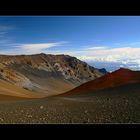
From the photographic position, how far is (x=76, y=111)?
860 centimetres

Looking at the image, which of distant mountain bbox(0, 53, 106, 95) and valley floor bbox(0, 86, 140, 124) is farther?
distant mountain bbox(0, 53, 106, 95)

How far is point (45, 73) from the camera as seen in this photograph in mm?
45125

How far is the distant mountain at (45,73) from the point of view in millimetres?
37875

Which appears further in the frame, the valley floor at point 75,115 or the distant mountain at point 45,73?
the distant mountain at point 45,73

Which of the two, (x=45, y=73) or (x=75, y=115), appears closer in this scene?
(x=75, y=115)

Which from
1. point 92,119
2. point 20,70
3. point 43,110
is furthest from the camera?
point 20,70

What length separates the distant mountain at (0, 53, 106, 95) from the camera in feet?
124
